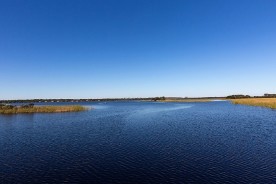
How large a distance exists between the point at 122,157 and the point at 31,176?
7435 millimetres

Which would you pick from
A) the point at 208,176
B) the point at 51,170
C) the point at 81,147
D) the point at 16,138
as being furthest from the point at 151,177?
the point at 16,138

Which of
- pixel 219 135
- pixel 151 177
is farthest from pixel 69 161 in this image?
pixel 219 135

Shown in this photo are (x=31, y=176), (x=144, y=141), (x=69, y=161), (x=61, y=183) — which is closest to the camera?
(x=61, y=183)

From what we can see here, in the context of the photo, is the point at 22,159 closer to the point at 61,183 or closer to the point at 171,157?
the point at 61,183

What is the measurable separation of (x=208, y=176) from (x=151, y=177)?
3.67m

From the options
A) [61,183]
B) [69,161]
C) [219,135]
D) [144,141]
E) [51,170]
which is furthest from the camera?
[219,135]

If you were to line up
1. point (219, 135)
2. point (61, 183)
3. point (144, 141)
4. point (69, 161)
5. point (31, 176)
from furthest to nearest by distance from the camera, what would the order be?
point (219, 135) → point (144, 141) → point (69, 161) → point (31, 176) → point (61, 183)

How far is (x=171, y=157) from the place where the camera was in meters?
21.1

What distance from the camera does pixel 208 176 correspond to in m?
16.2

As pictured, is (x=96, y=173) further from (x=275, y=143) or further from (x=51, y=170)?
(x=275, y=143)

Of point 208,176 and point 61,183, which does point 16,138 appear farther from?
point 208,176

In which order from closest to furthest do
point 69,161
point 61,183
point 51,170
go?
1. point 61,183
2. point 51,170
3. point 69,161

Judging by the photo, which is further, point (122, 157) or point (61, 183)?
point (122, 157)

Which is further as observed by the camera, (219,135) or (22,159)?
(219,135)
